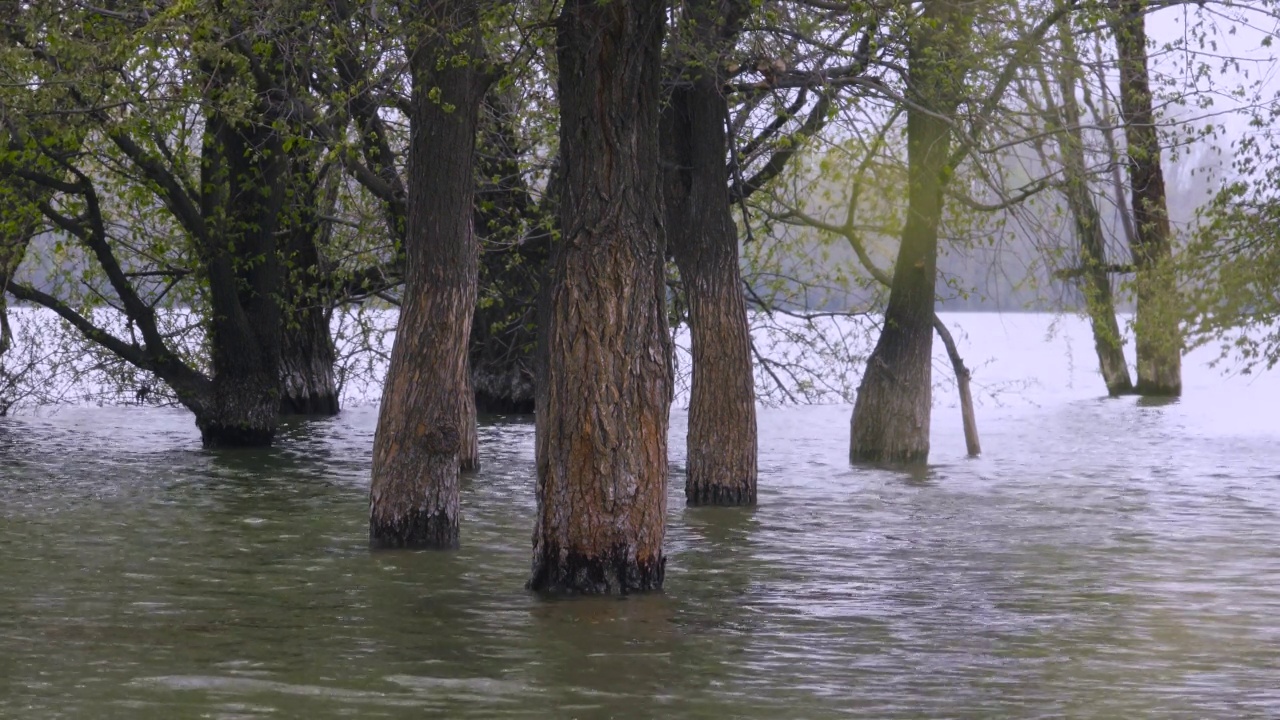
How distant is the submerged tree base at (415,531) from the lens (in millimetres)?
14812

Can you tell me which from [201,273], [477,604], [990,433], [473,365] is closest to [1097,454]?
[990,433]

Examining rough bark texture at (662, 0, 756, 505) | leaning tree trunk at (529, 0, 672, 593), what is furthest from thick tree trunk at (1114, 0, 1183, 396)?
leaning tree trunk at (529, 0, 672, 593)

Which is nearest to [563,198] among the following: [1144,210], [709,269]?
[709,269]

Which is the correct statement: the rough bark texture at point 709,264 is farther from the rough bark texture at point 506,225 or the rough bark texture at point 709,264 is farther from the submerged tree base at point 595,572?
the submerged tree base at point 595,572

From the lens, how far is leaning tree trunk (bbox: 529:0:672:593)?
11.8 metres

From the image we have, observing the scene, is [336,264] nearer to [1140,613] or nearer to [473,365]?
[473,365]

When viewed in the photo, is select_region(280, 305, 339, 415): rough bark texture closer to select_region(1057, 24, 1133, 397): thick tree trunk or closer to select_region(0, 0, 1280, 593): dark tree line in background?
select_region(0, 0, 1280, 593): dark tree line in background

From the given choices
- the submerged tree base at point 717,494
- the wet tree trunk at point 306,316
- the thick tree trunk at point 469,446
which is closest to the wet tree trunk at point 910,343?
the submerged tree base at point 717,494

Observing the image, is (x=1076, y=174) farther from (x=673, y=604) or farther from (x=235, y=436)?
(x=235, y=436)

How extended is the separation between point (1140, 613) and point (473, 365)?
22.7 metres

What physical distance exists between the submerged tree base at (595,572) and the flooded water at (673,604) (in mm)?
208

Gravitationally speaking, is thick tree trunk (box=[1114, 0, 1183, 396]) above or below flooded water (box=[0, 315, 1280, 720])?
above

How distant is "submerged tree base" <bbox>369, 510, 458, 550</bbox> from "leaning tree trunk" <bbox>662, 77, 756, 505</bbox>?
14.2 ft

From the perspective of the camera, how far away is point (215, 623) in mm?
11648
